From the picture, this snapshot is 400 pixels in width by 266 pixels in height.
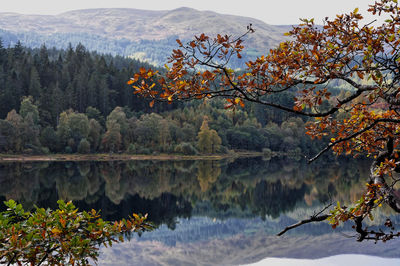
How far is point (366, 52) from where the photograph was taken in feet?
21.2

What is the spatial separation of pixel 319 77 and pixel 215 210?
99.7 ft

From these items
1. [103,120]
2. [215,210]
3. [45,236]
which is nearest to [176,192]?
[215,210]

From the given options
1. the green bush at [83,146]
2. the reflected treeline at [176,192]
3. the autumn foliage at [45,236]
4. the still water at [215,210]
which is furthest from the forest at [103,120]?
the autumn foliage at [45,236]

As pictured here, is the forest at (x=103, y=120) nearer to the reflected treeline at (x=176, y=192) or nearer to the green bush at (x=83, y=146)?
the green bush at (x=83, y=146)

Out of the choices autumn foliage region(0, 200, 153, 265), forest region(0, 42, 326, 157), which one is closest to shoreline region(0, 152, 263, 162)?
forest region(0, 42, 326, 157)

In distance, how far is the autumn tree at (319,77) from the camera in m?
5.86

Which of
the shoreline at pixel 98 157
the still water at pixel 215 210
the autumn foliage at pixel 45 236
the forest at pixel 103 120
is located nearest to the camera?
the autumn foliage at pixel 45 236

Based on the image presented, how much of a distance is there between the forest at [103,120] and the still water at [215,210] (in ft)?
110

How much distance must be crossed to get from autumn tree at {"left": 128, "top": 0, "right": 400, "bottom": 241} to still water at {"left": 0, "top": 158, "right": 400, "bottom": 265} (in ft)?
17.2

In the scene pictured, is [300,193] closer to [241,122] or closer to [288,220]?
[288,220]

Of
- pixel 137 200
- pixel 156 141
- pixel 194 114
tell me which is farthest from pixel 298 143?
pixel 137 200

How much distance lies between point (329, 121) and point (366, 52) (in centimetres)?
172

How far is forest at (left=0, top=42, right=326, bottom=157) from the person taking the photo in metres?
88.1

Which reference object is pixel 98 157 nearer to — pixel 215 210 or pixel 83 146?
pixel 83 146
